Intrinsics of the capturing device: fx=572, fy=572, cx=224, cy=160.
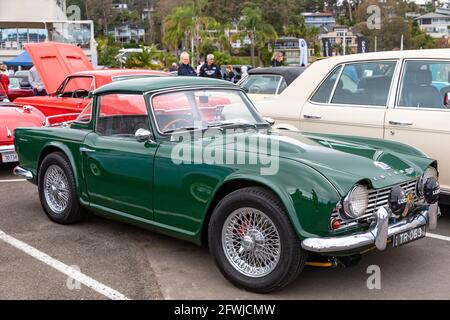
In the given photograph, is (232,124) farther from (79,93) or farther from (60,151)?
(79,93)

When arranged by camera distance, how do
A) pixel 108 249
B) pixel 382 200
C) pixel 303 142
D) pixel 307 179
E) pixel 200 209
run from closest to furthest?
pixel 307 179 < pixel 382 200 < pixel 200 209 < pixel 303 142 < pixel 108 249

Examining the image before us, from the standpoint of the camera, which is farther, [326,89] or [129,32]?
[129,32]

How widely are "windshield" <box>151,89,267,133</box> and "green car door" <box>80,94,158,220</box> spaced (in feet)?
0.54

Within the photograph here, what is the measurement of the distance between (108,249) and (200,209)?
49.8 inches

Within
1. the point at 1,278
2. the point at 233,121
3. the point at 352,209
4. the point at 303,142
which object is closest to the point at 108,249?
the point at 1,278

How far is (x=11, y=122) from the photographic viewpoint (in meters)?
8.71

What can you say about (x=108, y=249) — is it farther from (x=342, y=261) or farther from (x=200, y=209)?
(x=342, y=261)

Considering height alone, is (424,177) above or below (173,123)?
below

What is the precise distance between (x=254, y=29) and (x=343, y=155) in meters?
57.9

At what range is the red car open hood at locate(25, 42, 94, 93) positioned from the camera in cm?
1131

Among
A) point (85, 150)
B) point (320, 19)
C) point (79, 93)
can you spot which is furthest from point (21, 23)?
point (320, 19)

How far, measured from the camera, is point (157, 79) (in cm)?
558

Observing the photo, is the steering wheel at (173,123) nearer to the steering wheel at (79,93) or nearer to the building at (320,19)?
the steering wheel at (79,93)

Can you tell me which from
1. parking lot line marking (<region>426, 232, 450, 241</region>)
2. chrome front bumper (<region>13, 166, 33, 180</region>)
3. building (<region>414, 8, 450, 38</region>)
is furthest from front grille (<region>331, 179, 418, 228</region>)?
building (<region>414, 8, 450, 38</region>)
